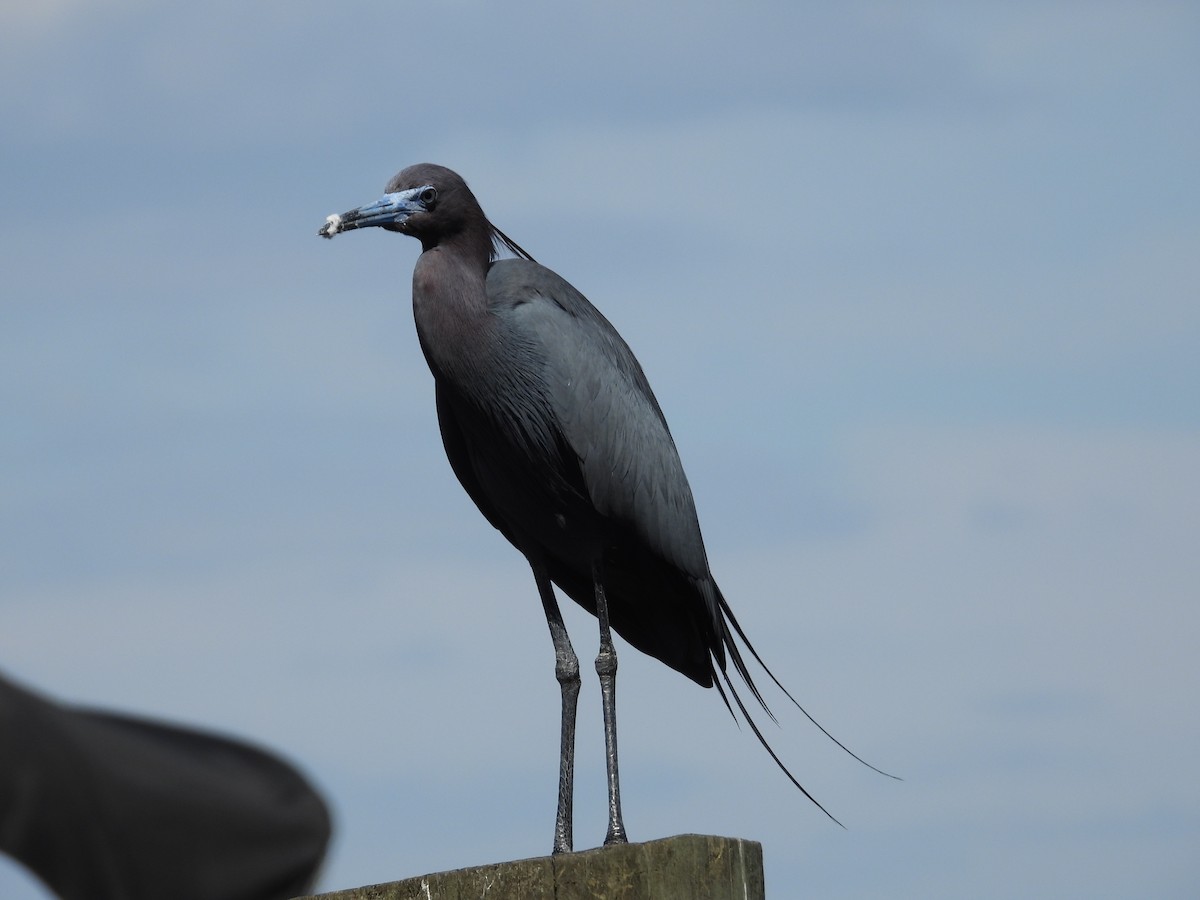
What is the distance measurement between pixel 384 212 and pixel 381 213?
→ 0.04ft

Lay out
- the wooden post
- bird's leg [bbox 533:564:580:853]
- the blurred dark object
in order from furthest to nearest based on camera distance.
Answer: bird's leg [bbox 533:564:580:853], the wooden post, the blurred dark object

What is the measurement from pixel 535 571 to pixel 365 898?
1.76 metres

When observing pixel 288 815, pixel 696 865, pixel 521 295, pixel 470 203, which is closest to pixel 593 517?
pixel 521 295

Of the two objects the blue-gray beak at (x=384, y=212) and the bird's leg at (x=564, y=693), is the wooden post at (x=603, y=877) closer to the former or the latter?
the bird's leg at (x=564, y=693)

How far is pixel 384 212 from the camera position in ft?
21.9

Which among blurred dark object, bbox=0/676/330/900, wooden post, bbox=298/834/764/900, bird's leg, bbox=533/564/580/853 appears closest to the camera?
blurred dark object, bbox=0/676/330/900

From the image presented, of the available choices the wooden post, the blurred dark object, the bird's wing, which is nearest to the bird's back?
the bird's wing

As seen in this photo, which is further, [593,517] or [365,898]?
[593,517]

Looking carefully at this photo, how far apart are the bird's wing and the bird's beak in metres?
0.42

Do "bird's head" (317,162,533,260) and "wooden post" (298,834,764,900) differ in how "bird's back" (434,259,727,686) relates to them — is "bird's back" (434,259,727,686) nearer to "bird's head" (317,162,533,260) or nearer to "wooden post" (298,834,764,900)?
"bird's head" (317,162,533,260)

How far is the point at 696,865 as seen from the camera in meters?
5.36

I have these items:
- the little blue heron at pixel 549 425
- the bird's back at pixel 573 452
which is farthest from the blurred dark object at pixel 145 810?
the bird's back at pixel 573 452

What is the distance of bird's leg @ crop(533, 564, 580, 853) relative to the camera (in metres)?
6.52

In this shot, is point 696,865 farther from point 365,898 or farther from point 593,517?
point 593,517
